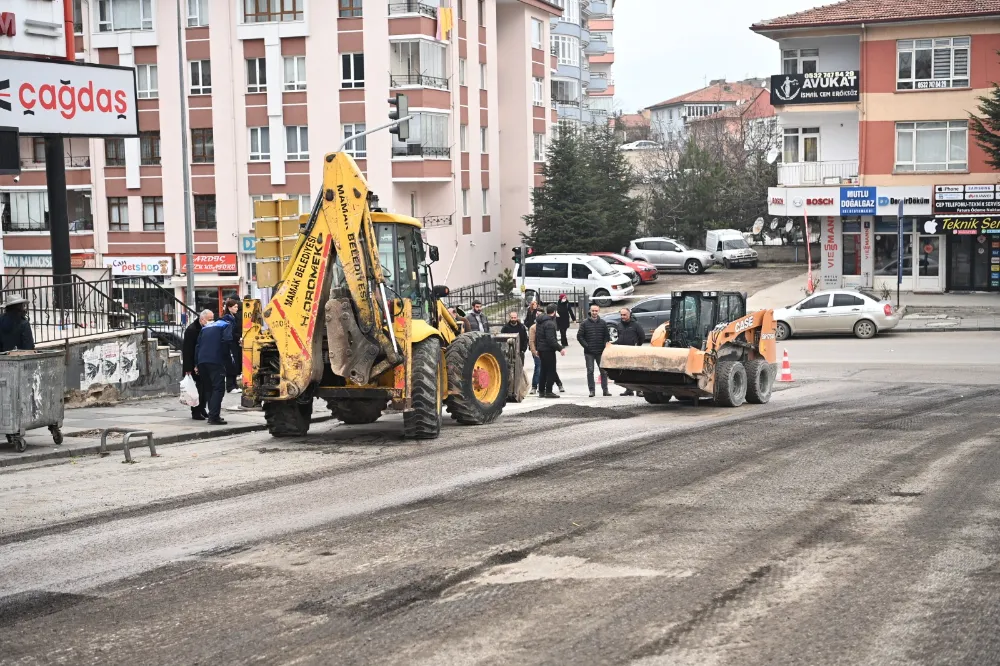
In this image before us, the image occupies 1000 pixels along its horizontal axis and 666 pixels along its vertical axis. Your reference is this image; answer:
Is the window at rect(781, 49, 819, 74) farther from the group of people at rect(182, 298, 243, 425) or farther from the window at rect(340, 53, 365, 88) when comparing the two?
the group of people at rect(182, 298, 243, 425)

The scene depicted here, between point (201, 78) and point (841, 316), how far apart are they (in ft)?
95.9

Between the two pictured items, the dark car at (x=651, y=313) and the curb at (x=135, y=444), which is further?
the dark car at (x=651, y=313)

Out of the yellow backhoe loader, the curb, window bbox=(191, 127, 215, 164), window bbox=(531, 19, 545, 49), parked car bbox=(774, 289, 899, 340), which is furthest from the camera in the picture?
window bbox=(531, 19, 545, 49)

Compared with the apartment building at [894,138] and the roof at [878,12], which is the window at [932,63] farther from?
the roof at [878,12]

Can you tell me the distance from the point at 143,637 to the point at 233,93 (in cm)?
4623

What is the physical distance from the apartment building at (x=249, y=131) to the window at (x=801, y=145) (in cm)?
1365

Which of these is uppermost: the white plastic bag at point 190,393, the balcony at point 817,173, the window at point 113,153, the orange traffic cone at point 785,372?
the window at point 113,153

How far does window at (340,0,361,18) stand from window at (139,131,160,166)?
374 inches

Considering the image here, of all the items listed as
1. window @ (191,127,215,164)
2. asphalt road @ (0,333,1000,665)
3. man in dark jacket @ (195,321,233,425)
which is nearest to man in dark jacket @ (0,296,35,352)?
man in dark jacket @ (195,321,233,425)

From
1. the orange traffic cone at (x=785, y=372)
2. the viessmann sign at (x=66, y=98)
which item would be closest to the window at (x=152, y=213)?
the viessmann sign at (x=66, y=98)

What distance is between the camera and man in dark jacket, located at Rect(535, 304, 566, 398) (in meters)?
23.6

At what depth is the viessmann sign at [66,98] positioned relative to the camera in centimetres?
2375

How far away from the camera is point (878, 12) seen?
4494cm

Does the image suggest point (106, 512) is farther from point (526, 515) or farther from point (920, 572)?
point (920, 572)
